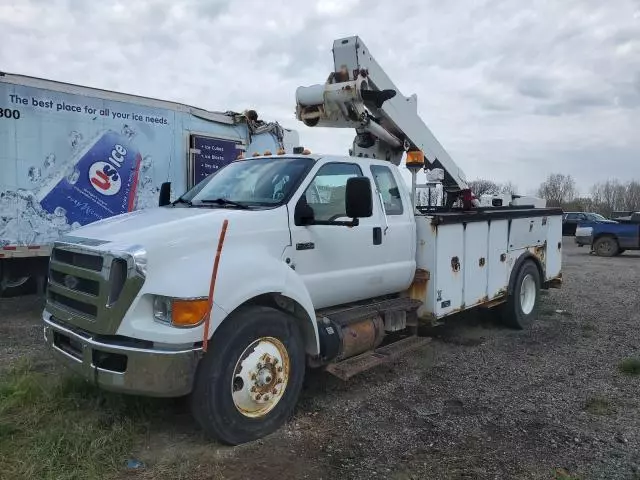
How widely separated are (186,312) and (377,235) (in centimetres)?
233

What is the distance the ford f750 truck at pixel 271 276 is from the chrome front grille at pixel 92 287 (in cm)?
1

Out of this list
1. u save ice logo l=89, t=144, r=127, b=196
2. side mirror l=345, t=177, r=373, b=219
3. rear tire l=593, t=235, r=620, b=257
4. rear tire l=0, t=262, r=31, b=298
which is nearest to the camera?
side mirror l=345, t=177, r=373, b=219

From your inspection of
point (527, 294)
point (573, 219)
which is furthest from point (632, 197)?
point (527, 294)

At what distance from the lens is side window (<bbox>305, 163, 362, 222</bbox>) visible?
4852 mm

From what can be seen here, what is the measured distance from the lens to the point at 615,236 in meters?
20.3

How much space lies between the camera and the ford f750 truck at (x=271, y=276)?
11.9 ft

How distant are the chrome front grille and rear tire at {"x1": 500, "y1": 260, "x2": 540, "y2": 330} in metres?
5.56

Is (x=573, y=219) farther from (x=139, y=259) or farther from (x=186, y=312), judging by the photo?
(x=139, y=259)

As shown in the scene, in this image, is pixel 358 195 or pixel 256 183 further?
pixel 256 183

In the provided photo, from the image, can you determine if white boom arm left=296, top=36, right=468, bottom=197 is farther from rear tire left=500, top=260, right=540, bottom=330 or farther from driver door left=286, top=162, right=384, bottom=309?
rear tire left=500, top=260, right=540, bottom=330

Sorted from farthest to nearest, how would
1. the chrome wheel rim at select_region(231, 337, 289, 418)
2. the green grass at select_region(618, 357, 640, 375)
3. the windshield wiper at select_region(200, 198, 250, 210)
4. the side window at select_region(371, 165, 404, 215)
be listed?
the green grass at select_region(618, 357, 640, 375) < the side window at select_region(371, 165, 404, 215) < the windshield wiper at select_region(200, 198, 250, 210) < the chrome wheel rim at select_region(231, 337, 289, 418)

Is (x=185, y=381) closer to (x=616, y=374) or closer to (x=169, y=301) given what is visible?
(x=169, y=301)

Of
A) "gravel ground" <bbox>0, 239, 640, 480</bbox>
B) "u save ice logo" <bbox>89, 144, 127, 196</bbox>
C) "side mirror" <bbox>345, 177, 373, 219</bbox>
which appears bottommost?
"gravel ground" <bbox>0, 239, 640, 480</bbox>

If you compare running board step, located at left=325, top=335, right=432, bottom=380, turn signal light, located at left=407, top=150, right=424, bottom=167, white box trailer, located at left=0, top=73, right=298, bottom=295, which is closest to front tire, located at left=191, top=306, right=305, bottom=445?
running board step, located at left=325, top=335, right=432, bottom=380
